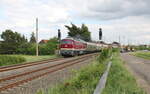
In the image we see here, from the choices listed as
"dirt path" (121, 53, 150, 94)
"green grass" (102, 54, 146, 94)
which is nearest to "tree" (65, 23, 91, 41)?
"dirt path" (121, 53, 150, 94)

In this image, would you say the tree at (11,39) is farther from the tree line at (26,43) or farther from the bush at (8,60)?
the bush at (8,60)

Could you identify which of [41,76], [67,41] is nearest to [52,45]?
[67,41]

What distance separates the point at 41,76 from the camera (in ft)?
62.0

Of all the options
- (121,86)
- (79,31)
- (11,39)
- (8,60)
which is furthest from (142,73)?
(79,31)

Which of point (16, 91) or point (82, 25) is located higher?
point (82, 25)

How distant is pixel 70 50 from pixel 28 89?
118 feet

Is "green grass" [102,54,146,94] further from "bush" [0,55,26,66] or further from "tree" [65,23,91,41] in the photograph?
"tree" [65,23,91,41]

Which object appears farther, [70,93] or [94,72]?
[94,72]

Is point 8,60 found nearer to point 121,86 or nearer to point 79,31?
point 121,86

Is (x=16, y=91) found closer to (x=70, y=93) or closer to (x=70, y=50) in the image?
(x=70, y=93)

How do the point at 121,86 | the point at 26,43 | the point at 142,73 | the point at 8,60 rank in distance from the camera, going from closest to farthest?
1. the point at 121,86
2. the point at 142,73
3. the point at 8,60
4. the point at 26,43

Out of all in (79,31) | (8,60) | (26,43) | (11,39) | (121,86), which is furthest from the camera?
(79,31)

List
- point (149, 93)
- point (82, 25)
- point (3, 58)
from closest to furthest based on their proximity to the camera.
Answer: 1. point (149, 93)
2. point (3, 58)
3. point (82, 25)

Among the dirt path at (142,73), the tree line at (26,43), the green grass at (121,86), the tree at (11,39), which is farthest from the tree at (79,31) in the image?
the green grass at (121,86)
